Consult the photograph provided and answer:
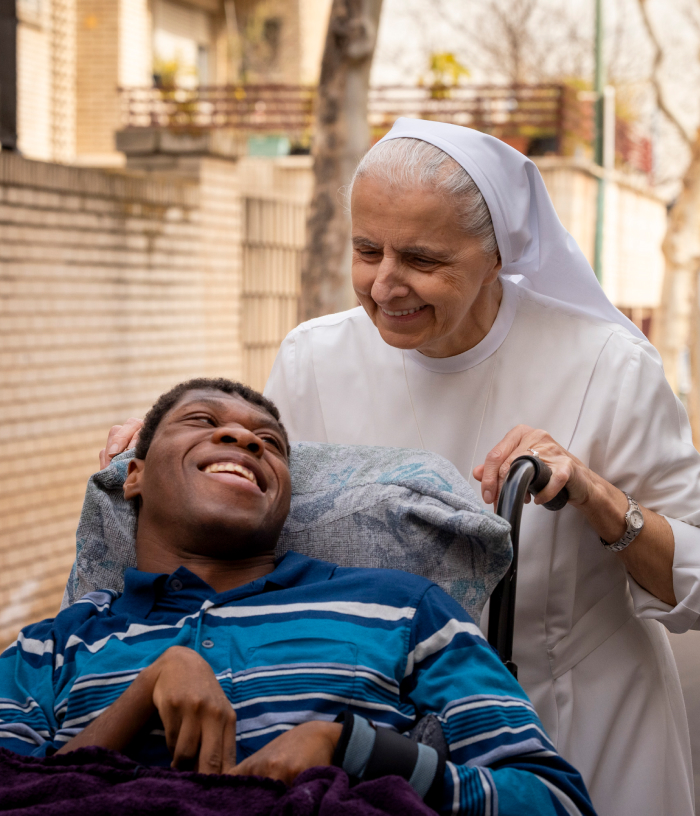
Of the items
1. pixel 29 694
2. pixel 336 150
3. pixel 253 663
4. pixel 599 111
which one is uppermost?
pixel 599 111

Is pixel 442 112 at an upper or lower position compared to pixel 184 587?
upper

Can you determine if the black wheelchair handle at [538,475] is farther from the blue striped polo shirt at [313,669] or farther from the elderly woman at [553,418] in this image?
the blue striped polo shirt at [313,669]

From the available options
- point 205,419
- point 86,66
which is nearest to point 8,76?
point 205,419

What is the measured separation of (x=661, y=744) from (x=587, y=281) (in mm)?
1230

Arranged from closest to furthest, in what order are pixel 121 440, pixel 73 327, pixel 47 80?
pixel 121 440 → pixel 73 327 → pixel 47 80

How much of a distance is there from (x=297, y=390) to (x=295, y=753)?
146 cm

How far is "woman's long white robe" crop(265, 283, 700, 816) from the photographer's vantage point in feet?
8.47

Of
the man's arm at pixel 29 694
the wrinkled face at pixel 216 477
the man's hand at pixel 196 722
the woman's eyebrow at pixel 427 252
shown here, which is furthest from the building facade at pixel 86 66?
the man's hand at pixel 196 722

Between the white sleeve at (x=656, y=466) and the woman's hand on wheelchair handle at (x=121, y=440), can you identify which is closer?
the white sleeve at (x=656, y=466)

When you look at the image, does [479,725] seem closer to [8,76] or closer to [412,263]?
[412,263]

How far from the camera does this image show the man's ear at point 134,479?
2.68m

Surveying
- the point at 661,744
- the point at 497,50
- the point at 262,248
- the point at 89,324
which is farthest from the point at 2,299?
the point at 497,50

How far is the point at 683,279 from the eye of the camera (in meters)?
14.1

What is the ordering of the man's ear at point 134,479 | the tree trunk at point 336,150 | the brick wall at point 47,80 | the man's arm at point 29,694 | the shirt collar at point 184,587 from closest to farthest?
the man's arm at point 29,694
the shirt collar at point 184,587
the man's ear at point 134,479
the tree trunk at point 336,150
the brick wall at point 47,80
